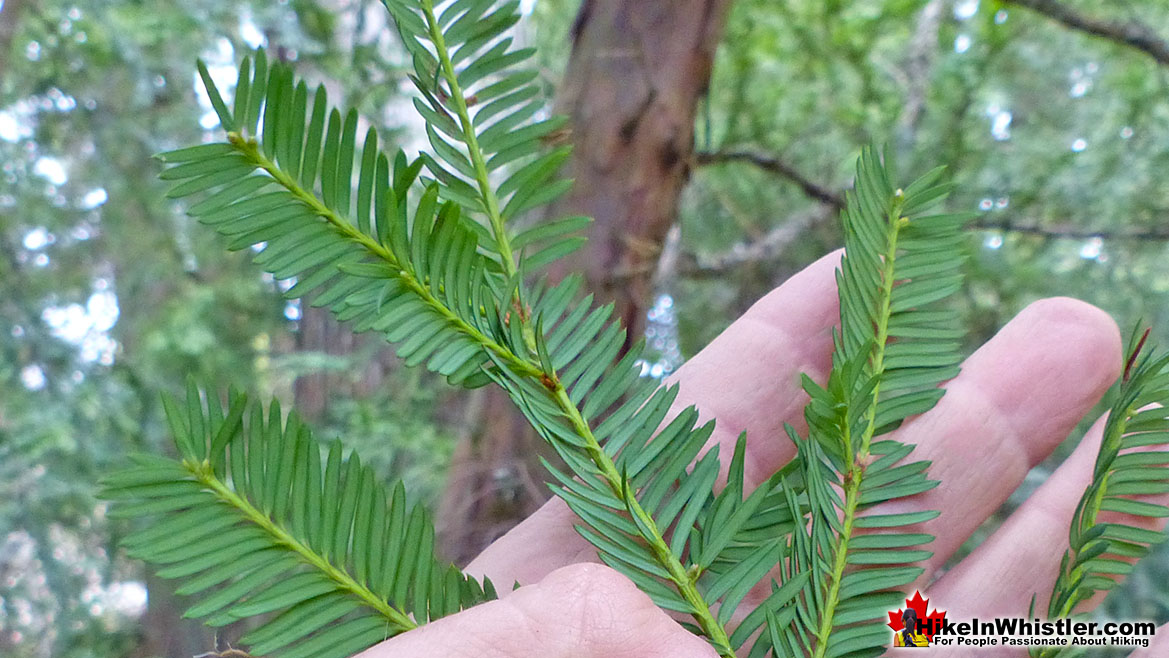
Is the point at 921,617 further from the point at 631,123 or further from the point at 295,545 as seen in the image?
the point at 631,123

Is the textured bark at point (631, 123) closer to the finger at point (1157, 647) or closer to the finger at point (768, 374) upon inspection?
the finger at point (768, 374)

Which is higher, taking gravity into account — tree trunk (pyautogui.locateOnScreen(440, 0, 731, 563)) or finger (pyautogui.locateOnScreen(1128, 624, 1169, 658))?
tree trunk (pyautogui.locateOnScreen(440, 0, 731, 563))

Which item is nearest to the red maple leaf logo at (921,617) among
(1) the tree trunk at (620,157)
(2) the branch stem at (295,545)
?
(2) the branch stem at (295,545)

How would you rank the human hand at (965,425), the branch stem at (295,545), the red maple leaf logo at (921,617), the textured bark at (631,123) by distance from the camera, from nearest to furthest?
1. the branch stem at (295,545)
2. the red maple leaf logo at (921,617)
3. the human hand at (965,425)
4. the textured bark at (631,123)

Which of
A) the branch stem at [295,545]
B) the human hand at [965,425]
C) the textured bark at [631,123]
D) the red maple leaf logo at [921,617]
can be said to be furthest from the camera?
the textured bark at [631,123]

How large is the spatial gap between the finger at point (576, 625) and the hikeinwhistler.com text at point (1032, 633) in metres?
0.22

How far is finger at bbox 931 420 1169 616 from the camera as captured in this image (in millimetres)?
561

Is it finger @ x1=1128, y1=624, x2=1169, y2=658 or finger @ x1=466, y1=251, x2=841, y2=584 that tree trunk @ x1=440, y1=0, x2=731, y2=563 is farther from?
finger @ x1=1128, y1=624, x2=1169, y2=658

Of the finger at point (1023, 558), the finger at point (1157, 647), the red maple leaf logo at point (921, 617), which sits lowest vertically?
the red maple leaf logo at point (921, 617)

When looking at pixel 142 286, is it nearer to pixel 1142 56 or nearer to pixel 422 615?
pixel 422 615

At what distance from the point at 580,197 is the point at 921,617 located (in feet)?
1.60

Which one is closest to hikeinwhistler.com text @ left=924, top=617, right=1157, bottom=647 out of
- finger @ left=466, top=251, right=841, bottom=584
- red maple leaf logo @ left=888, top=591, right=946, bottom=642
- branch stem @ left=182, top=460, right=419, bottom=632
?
red maple leaf logo @ left=888, top=591, right=946, bottom=642

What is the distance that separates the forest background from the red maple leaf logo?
0.33 meters

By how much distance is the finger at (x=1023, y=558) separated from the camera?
0.56 meters
